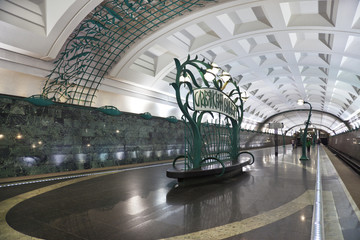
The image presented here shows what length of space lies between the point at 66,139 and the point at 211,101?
4796 millimetres

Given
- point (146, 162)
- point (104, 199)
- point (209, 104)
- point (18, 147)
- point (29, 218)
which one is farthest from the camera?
point (146, 162)

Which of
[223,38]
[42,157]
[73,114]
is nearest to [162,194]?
[42,157]

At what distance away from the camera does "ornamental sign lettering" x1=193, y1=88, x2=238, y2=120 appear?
4.92 m

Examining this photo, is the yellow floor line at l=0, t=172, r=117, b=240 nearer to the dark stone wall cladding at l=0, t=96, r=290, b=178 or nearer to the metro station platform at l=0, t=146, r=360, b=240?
the metro station platform at l=0, t=146, r=360, b=240

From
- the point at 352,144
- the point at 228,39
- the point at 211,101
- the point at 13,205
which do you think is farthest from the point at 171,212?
the point at 352,144

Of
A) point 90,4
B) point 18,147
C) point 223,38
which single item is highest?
point 223,38

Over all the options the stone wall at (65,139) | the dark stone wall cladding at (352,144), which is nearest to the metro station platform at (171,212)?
the stone wall at (65,139)

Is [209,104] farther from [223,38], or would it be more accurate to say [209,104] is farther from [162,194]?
[223,38]

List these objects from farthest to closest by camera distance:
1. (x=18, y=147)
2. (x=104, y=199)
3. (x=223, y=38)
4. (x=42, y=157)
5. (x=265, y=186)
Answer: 1. (x=223, y=38)
2. (x=42, y=157)
3. (x=18, y=147)
4. (x=265, y=186)
5. (x=104, y=199)

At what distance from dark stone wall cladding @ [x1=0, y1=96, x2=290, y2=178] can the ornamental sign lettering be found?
4.59 m

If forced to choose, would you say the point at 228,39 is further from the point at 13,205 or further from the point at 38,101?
the point at 13,205

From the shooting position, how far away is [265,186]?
457 cm

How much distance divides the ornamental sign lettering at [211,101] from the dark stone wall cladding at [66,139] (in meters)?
4.59

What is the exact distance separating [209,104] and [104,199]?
3100 mm
